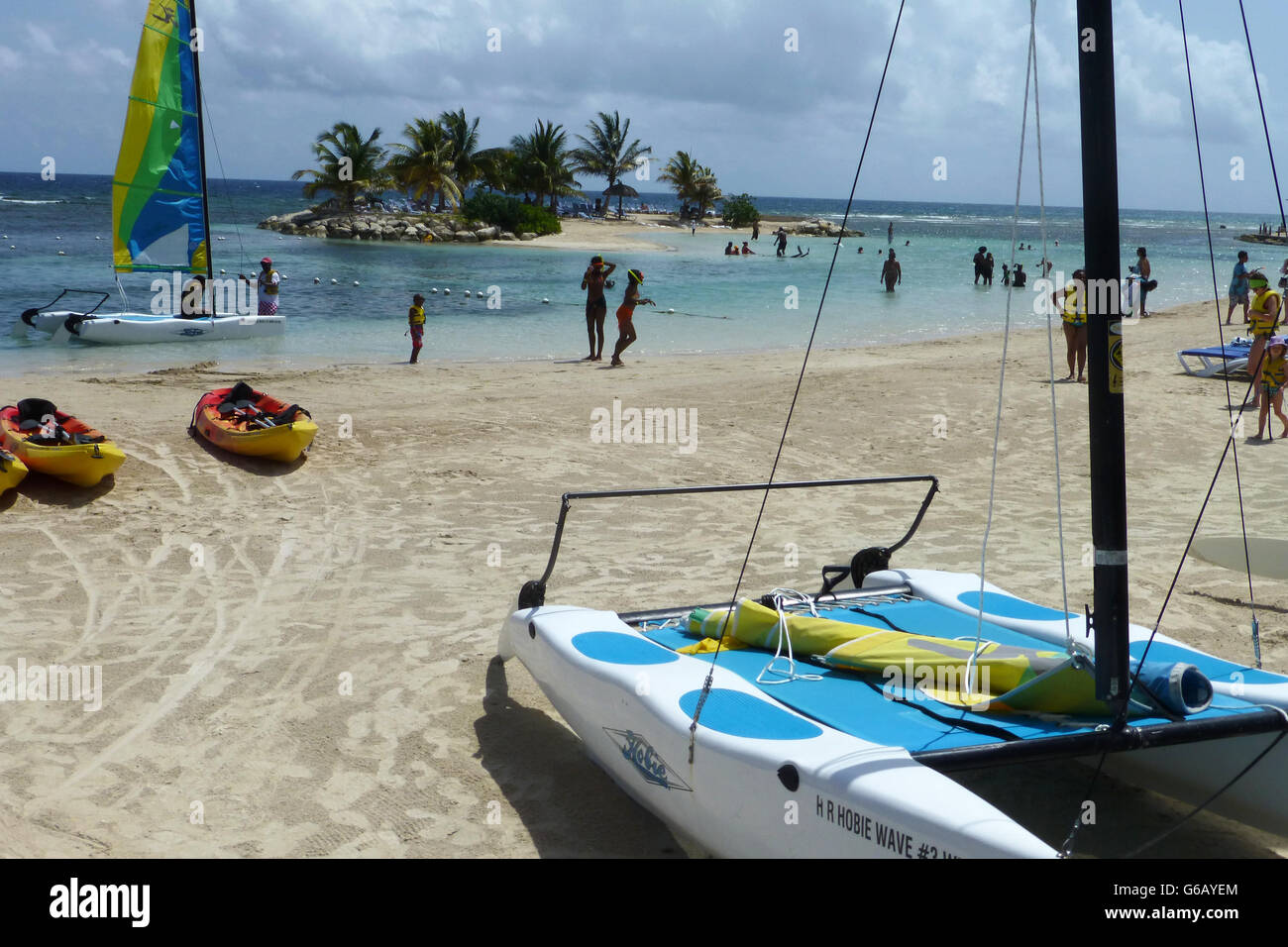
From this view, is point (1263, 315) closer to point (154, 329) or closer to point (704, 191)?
point (154, 329)

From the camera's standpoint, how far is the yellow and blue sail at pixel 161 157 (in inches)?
666

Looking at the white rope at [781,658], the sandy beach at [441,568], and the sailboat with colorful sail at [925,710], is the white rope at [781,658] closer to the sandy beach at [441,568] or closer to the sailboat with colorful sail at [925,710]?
the sailboat with colorful sail at [925,710]

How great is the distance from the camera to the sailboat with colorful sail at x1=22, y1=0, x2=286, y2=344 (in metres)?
17.0

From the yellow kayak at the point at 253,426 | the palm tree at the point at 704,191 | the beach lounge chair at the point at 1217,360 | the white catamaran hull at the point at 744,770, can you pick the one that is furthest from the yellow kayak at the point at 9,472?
the palm tree at the point at 704,191

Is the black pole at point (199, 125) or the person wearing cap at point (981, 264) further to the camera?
the person wearing cap at point (981, 264)

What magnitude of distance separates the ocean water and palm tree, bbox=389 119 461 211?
6132 millimetres

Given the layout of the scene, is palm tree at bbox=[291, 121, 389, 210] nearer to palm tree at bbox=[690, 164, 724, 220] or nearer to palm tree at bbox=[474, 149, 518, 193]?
palm tree at bbox=[474, 149, 518, 193]

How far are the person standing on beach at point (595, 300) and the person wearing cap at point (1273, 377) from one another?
8.97 meters

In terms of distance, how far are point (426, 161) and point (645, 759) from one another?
176ft

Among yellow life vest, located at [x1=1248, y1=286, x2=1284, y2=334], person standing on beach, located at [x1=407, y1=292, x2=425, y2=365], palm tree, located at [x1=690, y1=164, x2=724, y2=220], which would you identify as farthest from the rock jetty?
yellow life vest, located at [x1=1248, y1=286, x2=1284, y2=334]

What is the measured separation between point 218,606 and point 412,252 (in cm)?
4027

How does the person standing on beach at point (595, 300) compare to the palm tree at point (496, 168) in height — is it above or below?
below

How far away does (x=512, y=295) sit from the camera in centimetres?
2938

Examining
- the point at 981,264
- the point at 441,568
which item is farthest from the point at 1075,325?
the point at 981,264
